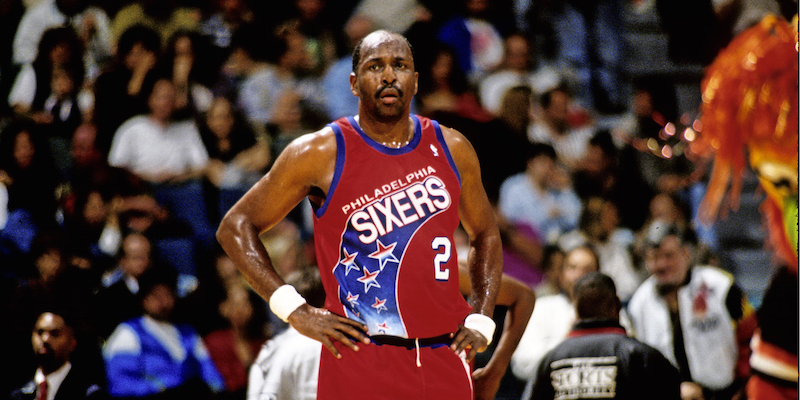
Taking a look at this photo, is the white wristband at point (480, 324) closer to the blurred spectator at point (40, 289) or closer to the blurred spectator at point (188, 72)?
the blurred spectator at point (40, 289)

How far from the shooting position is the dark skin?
97.7 inches

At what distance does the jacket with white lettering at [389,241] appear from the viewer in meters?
2.52

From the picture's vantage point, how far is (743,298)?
555 cm

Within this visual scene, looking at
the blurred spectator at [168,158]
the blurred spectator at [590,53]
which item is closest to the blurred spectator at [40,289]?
the blurred spectator at [168,158]

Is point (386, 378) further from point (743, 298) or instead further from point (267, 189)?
point (743, 298)

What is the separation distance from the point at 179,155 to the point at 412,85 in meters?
4.13

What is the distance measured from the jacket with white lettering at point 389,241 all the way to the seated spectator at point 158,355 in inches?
121

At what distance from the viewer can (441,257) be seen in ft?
8.50

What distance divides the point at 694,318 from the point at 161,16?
15.7 ft

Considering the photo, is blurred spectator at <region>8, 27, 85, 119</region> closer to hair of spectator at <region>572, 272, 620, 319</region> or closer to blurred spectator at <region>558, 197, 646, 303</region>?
blurred spectator at <region>558, 197, 646, 303</region>

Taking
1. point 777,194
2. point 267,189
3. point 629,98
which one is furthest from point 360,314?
point 629,98

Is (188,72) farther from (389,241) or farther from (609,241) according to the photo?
(389,241)

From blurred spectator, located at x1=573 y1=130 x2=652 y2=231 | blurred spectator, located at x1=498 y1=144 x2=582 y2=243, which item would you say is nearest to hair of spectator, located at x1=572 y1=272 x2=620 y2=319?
blurred spectator, located at x1=498 y1=144 x2=582 y2=243

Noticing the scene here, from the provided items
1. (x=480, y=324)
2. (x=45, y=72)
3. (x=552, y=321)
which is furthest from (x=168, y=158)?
(x=480, y=324)
